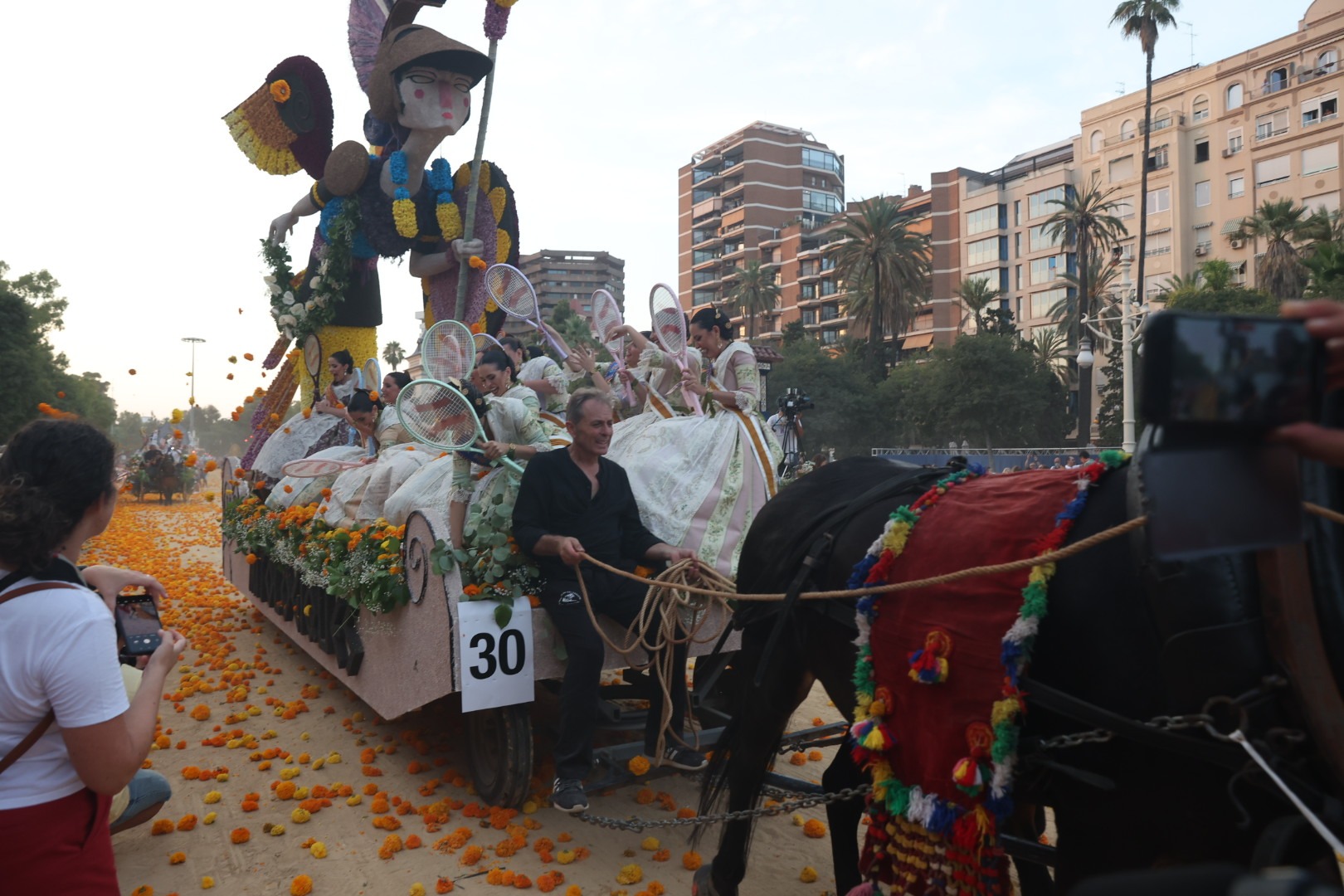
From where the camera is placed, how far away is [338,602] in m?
5.61

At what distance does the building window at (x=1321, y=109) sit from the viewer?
40312 mm

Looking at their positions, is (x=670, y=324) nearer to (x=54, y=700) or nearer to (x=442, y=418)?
(x=442, y=418)

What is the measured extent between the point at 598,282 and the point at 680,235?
35.4ft

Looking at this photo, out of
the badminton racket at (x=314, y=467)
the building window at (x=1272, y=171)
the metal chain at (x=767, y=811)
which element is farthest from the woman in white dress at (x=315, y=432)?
the building window at (x=1272, y=171)

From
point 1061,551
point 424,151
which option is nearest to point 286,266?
point 424,151

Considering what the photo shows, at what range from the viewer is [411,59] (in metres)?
8.42

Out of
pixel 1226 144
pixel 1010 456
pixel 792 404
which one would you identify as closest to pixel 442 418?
pixel 792 404

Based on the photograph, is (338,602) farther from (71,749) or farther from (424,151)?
(424,151)

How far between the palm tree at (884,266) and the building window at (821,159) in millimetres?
36756

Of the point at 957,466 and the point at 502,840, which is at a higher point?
the point at 957,466

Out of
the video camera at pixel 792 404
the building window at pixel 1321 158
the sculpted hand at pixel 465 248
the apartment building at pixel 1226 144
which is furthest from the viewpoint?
the apartment building at pixel 1226 144

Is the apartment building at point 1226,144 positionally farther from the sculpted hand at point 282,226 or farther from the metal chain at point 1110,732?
the metal chain at point 1110,732

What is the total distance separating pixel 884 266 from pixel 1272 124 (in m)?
18.8

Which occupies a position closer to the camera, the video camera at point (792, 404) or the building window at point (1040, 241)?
the video camera at point (792, 404)
